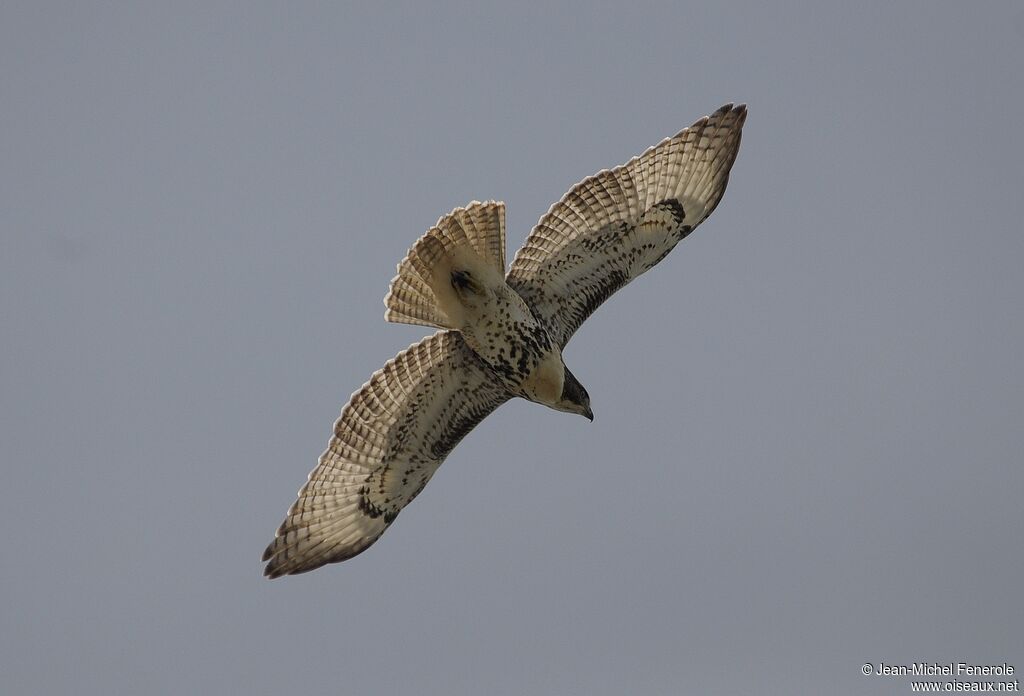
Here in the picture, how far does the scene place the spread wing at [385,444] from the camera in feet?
44.4

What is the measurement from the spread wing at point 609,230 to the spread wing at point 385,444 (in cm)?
81

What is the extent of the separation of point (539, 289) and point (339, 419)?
1.99 metres

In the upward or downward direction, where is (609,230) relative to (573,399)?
upward

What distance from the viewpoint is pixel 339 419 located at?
44.8 ft

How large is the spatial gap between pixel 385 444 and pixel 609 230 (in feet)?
8.49

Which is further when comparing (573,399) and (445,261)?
(573,399)

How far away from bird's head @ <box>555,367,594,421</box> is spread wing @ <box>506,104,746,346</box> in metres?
0.36

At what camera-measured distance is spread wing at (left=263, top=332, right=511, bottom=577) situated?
13547mm

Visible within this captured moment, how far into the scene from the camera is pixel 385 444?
13.7 meters

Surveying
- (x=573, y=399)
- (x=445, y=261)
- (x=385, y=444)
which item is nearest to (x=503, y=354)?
(x=573, y=399)

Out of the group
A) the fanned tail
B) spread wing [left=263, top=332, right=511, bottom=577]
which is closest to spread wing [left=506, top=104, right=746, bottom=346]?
the fanned tail

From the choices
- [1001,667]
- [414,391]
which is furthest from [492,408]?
[1001,667]

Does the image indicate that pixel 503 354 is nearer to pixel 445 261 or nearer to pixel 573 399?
pixel 573 399

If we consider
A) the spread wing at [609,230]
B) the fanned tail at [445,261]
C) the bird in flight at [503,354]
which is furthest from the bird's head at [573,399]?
the fanned tail at [445,261]
